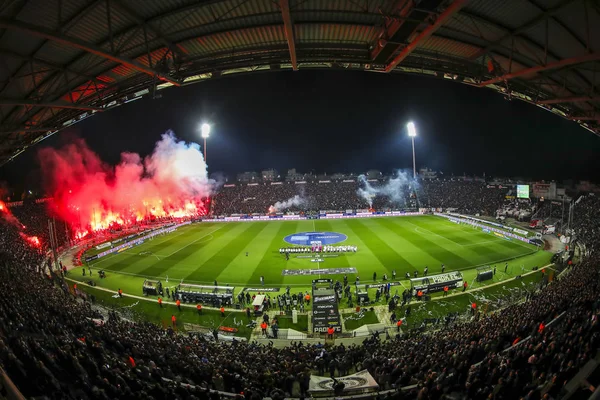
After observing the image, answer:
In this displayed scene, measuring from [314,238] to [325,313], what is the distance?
26481 mm

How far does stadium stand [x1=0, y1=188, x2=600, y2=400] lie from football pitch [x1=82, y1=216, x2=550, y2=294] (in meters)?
13.2

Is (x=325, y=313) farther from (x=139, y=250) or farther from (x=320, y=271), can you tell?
(x=139, y=250)

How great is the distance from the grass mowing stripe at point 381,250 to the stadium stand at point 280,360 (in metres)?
15.4

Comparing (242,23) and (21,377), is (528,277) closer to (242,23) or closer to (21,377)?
(242,23)

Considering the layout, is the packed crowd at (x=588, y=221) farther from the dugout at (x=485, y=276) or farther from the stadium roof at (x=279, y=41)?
the stadium roof at (x=279, y=41)

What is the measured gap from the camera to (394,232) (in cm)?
4700

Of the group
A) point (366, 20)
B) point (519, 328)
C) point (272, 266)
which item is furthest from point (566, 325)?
point (272, 266)

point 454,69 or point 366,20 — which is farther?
point 454,69

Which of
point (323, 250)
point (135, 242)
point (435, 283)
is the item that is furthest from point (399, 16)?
point (135, 242)

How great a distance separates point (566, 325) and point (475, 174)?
92.2 metres

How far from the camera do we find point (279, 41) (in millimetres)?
12430

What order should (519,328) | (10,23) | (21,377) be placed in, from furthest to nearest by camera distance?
(519,328)
(10,23)
(21,377)

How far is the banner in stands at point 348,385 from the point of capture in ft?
33.9

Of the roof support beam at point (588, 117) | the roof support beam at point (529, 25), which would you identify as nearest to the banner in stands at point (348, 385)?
the roof support beam at point (529, 25)
